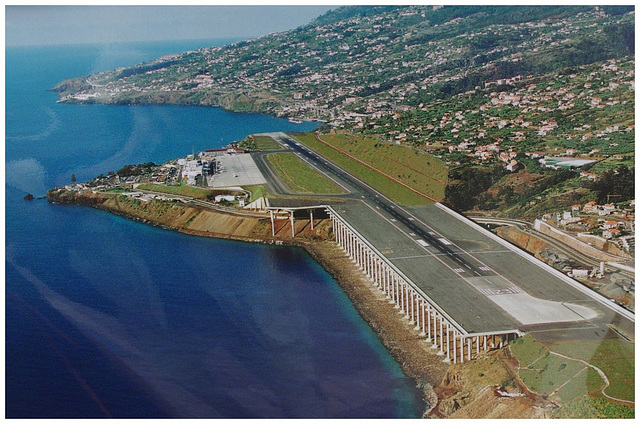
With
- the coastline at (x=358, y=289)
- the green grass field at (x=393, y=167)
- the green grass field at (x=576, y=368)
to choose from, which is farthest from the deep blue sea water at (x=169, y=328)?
the green grass field at (x=393, y=167)

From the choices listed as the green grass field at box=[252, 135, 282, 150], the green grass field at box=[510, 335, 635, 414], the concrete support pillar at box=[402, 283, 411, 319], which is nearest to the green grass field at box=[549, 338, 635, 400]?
the green grass field at box=[510, 335, 635, 414]

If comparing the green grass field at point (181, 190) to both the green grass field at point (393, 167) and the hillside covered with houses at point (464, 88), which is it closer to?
the green grass field at point (393, 167)

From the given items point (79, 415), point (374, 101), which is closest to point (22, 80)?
point (374, 101)

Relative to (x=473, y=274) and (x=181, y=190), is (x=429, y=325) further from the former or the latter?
(x=181, y=190)

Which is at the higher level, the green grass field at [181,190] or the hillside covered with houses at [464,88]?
the hillside covered with houses at [464,88]

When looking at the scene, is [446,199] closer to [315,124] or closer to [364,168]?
[364,168]

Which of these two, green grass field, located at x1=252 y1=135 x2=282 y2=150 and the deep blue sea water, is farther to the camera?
green grass field, located at x1=252 y1=135 x2=282 y2=150

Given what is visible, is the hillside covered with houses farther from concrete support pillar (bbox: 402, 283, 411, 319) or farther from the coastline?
concrete support pillar (bbox: 402, 283, 411, 319)
